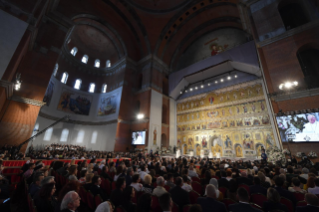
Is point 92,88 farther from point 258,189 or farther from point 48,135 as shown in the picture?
point 258,189

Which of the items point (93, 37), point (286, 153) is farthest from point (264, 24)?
point (93, 37)

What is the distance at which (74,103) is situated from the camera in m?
21.5

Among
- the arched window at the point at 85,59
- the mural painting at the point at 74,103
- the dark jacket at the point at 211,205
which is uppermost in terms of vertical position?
the arched window at the point at 85,59

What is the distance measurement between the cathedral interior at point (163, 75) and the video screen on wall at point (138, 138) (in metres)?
0.23

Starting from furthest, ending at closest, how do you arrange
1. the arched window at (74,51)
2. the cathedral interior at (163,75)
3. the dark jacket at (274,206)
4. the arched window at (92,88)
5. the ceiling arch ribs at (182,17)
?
1. the arched window at (92,88)
2. the arched window at (74,51)
3. the ceiling arch ribs at (182,17)
4. the cathedral interior at (163,75)
5. the dark jacket at (274,206)

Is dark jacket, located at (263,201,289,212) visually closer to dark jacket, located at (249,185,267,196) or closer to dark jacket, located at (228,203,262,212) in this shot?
dark jacket, located at (228,203,262,212)

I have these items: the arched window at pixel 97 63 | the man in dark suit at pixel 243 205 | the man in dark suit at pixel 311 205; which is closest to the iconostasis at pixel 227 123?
the man in dark suit at pixel 311 205

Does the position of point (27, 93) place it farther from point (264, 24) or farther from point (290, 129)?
point (264, 24)

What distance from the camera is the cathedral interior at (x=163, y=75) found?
9930 millimetres

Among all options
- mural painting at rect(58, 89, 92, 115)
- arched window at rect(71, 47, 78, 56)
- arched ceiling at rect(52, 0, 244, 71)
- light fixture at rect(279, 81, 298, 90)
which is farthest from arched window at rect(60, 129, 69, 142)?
light fixture at rect(279, 81, 298, 90)

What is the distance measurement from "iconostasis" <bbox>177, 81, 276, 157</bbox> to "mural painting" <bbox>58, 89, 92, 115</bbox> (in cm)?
1587

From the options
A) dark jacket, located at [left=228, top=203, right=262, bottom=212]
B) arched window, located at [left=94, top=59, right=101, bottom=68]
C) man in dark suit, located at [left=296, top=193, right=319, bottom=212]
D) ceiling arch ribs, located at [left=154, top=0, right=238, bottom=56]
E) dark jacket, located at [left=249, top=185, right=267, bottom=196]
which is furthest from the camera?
arched window, located at [left=94, top=59, right=101, bottom=68]

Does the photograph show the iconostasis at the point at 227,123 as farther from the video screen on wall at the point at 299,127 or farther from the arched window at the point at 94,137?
the arched window at the point at 94,137

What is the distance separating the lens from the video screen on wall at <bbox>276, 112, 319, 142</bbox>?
28.0 ft
